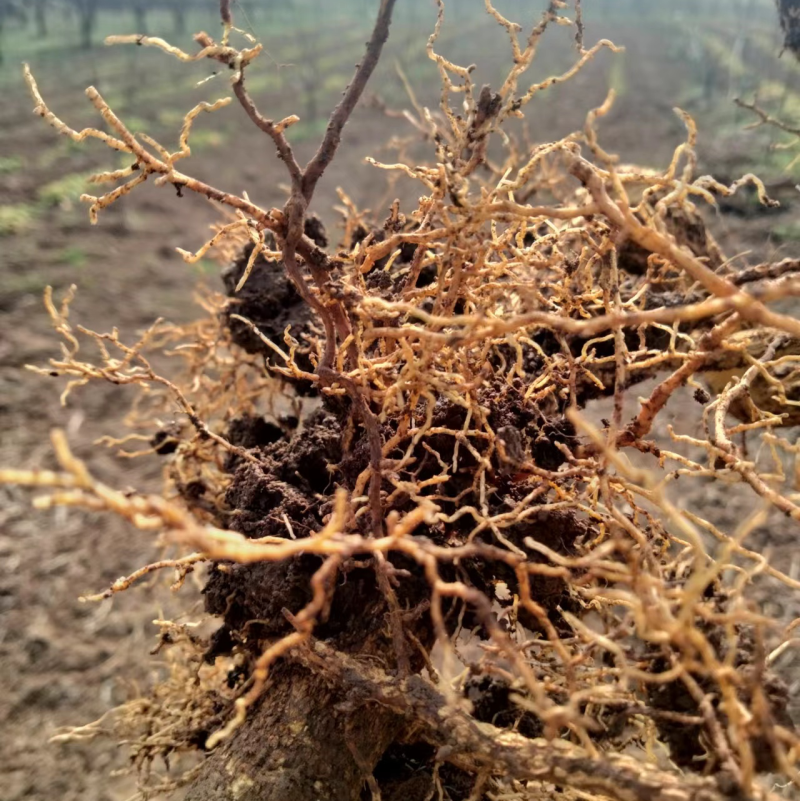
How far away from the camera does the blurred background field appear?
→ 178 centimetres

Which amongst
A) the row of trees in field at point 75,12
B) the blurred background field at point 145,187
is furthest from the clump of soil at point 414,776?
the row of trees in field at point 75,12

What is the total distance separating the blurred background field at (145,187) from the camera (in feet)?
5.85

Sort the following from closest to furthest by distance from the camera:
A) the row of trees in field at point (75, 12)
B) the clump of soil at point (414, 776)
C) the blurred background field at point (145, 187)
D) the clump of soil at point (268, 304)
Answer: the clump of soil at point (414, 776)
the clump of soil at point (268, 304)
the blurred background field at point (145, 187)
the row of trees in field at point (75, 12)

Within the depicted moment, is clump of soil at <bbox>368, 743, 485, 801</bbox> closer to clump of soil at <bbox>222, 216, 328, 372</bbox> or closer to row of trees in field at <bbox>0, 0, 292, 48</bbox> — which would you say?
clump of soil at <bbox>222, 216, 328, 372</bbox>

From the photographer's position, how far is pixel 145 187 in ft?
16.1

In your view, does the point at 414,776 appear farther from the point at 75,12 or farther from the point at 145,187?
the point at 75,12

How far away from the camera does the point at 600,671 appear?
0.77 meters

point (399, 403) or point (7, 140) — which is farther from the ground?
point (399, 403)

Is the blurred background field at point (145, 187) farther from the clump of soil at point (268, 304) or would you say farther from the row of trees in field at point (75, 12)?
the clump of soil at point (268, 304)

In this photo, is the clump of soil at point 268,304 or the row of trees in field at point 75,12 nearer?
the clump of soil at point 268,304

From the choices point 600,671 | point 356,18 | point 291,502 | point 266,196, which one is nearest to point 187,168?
point 266,196

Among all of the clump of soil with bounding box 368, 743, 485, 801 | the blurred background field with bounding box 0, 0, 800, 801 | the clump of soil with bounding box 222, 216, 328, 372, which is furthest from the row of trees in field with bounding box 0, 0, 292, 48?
the clump of soil with bounding box 368, 743, 485, 801

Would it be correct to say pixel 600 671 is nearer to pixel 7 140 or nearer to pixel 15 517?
pixel 15 517

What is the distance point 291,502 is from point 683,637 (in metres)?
0.55
